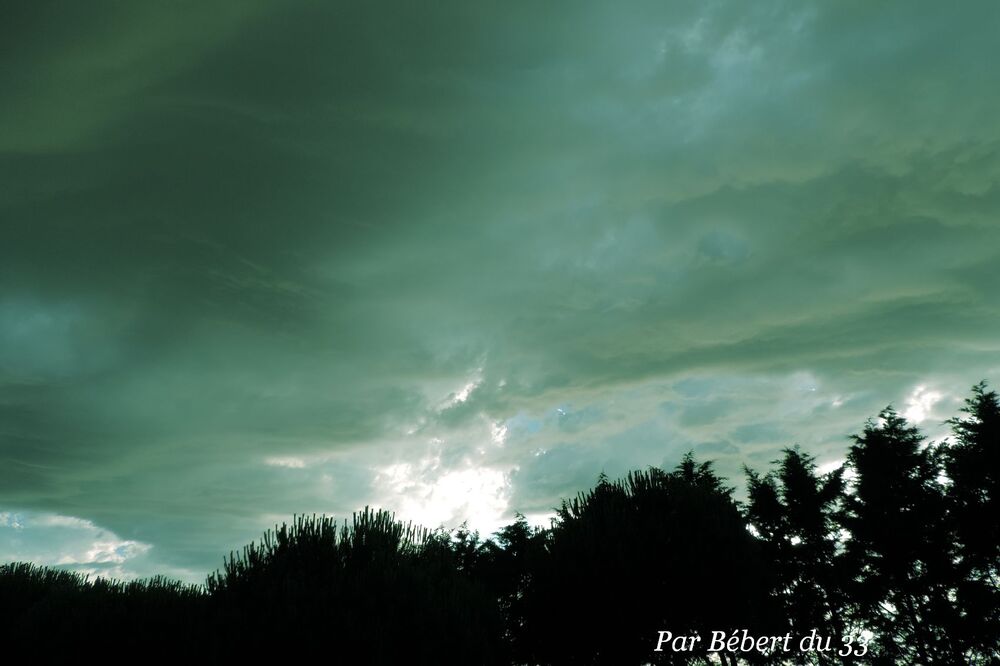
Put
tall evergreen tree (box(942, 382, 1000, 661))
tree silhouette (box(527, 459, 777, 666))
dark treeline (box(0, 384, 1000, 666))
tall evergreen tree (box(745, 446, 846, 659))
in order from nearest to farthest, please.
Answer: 1. dark treeline (box(0, 384, 1000, 666))
2. tree silhouette (box(527, 459, 777, 666))
3. tall evergreen tree (box(942, 382, 1000, 661))
4. tall evergreen tree (box(745, 446, 846, 659))

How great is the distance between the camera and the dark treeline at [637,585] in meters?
20.1

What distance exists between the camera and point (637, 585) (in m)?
25.6

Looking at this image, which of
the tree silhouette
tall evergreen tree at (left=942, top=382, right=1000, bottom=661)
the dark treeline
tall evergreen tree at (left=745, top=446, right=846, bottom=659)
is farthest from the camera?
tall evergreen tree at (left=745, top=446, right=846, bottom=659)

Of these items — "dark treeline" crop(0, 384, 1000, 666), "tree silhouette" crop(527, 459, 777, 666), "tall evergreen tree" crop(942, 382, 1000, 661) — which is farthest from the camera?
"tall evergreen tree" crop(942, 382, 1000, 661)

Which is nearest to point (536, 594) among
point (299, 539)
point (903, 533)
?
point (299, 539)

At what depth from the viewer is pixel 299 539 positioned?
76.9ft

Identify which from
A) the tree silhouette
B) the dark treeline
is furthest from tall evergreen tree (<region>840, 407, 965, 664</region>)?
the tree silhouette

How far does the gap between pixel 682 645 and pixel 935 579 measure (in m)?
22.4

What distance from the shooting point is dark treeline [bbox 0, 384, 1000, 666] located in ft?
65.9

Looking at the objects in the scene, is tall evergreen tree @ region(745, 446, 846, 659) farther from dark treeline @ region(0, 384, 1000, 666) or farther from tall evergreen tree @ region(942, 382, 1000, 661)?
tall evergreen tree @ region(942, 382, 1000, 661)

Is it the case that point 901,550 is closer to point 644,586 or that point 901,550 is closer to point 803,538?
point 803,538

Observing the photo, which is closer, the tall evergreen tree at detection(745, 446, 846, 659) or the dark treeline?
the dark treeline

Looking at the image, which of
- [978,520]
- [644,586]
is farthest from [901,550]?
[644,586]

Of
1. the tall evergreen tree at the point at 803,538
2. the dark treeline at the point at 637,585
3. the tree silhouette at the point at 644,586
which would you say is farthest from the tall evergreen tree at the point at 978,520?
the tree silhouette at the point at 644,586
